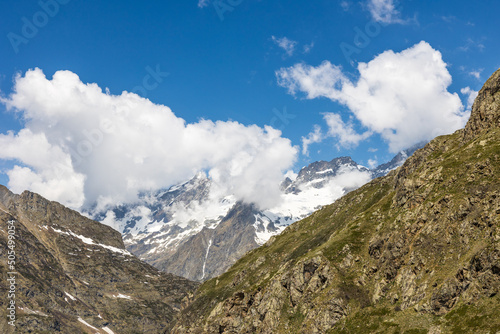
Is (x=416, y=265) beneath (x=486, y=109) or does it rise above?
beneath

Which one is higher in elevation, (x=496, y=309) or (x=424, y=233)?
(x=424, y=233)

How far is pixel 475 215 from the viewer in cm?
8050

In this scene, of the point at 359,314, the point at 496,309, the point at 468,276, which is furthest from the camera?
the point at 359,314

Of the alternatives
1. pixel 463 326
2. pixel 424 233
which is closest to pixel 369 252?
pixel 424 233

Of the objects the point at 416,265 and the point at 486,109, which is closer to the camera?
the point at 416,265

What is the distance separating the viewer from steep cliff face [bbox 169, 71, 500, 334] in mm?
70000

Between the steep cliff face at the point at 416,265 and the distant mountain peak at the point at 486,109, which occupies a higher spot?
the distant mountain peak at the point at 486,109

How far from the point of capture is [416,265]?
84.6 metres

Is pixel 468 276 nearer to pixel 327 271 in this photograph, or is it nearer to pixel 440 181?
pixel 440 181

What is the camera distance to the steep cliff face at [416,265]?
2756 inches

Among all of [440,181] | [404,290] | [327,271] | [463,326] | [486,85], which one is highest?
[486,85]

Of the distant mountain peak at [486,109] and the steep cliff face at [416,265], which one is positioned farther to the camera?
the distant mountain peak at [486,109]

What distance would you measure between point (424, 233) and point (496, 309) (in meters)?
28.8

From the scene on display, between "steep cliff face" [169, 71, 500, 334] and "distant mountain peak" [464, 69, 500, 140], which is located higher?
"distant mountain peak" [464, 69, 500, 140]
